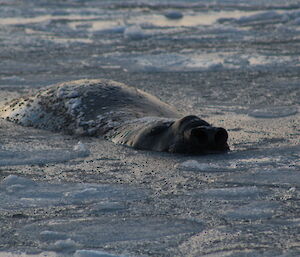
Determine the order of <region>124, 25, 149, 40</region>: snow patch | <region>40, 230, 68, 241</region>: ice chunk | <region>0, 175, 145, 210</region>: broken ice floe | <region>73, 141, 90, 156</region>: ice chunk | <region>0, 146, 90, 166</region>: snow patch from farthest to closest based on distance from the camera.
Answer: <region>124, 25, 149, 40</region>: snow patch < <region>73, 141, 90, 156</region>: ice chunk < <region>0, 146, 90, 166</region>: snow patch < <region>0, 175, 145, 210</region>: broken ice floe < <region>40, 230, 68, 241</region>: ice chunk

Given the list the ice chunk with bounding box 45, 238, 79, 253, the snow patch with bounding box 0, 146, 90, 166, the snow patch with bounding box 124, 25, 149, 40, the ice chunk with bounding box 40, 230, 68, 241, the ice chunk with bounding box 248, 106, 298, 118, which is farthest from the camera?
the snow patch with bounding box 124, 25, 149, 40

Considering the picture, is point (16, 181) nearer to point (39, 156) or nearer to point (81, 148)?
point (39, 156)

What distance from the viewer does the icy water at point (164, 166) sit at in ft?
11.7

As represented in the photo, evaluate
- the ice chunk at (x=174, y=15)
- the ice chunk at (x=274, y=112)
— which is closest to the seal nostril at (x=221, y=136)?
the ice chunk at (x=274, y=112)

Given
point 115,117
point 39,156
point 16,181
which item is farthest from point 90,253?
point 115,117

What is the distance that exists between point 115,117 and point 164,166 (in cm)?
131

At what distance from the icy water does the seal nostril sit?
4.1 inches

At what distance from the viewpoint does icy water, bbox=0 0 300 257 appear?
3566 millimetres

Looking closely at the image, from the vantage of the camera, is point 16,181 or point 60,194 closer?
point 60,194

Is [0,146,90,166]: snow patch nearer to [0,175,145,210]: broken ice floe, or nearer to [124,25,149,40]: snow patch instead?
[0,175,145,210]: broken ice floe

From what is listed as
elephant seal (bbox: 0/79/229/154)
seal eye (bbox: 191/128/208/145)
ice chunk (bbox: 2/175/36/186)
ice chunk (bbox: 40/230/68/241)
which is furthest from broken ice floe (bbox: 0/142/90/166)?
ice chunk (bbox: 40/230/68/241)

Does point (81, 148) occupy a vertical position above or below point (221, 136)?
below

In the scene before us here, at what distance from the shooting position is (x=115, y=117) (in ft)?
20.5

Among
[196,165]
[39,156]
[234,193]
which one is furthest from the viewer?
[39,156]
